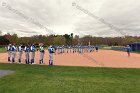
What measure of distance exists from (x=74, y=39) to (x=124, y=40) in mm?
31553

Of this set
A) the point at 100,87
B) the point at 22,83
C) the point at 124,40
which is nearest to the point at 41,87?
the point at 22,83

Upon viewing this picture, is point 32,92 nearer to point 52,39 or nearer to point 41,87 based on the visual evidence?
point 41,87

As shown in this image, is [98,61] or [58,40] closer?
[98,61]

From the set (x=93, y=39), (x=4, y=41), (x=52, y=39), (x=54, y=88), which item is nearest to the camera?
(x=54, y=88)

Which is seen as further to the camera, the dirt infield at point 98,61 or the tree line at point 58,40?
the tree line at point 58,40

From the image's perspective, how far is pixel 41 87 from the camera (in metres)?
11.8

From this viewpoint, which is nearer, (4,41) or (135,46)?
(135,46)

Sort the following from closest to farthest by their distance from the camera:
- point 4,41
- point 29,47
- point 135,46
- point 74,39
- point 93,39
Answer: point 29,47 < point 135,46 < point 4,41 < point 74,39 < point 93,39

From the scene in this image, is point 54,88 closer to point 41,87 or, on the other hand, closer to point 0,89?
point 41,87

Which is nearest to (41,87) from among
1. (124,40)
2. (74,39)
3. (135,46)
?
(135,46)

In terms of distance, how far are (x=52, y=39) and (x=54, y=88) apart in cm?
11155

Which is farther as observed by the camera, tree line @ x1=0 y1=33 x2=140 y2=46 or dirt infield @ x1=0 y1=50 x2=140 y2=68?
tree line @ x1=0 y1=33 x2=140 y2=46

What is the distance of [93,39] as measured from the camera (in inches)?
6216

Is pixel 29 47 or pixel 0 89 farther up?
pixel 29 47
